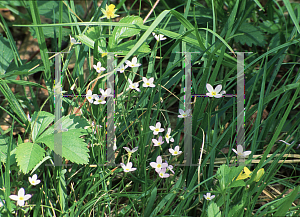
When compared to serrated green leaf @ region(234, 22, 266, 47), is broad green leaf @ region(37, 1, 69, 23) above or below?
above

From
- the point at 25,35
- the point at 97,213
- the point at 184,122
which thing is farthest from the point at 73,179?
the point at 25,35

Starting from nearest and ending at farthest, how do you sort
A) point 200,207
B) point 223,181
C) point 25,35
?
1. point 223,181
2. point 200,207
3. point 25,35

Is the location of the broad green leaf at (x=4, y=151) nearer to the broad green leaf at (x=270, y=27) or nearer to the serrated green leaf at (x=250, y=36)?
the serrated green leaf at (x=250, y=36)

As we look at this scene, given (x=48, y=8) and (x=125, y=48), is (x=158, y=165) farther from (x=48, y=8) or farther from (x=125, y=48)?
(x=48, y=8)

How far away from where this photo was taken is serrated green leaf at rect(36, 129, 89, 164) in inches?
41.4

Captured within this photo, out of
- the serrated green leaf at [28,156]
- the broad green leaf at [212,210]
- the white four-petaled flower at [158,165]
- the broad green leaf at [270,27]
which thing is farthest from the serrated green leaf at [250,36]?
the serrated green leaf at [28,156]

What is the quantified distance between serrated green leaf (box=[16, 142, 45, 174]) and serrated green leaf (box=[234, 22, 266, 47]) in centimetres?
123

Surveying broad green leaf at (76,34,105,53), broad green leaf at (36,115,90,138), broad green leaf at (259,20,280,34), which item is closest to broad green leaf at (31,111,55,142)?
broad green leaf at (36,115,90,138)

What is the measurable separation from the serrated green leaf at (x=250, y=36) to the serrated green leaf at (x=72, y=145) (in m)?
1.08

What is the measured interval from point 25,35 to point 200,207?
1.91 meters

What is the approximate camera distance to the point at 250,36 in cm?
168

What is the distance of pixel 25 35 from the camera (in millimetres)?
2252

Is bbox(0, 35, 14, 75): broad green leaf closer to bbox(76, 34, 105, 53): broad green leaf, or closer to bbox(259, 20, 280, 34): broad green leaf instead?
bbox(76, 34, 105, 53): broad green leaf

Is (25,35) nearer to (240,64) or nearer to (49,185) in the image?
(49,185)
